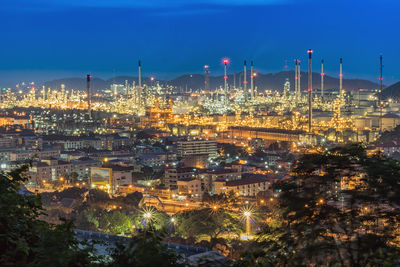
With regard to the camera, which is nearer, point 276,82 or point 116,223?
point 116,223

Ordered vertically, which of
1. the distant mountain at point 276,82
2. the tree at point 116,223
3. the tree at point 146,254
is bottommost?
the tree at point 116,223

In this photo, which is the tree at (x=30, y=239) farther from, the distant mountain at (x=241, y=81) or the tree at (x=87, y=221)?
the distant mountain at (x=241, y=81)

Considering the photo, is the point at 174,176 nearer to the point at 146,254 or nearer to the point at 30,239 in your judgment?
the point at 30,239

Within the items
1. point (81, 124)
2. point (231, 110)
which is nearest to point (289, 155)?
point (81, 124)

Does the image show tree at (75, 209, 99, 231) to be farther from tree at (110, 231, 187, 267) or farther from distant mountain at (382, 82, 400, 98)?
distant mountain at (382, 82, 400, 98)

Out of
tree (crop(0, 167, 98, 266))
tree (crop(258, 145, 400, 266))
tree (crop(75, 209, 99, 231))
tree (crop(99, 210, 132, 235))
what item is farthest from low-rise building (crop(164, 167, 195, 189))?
tree (crop(258, 145, 400, 266))

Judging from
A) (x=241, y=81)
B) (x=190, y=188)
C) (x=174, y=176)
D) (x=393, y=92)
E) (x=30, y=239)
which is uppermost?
(x=241, y=81)

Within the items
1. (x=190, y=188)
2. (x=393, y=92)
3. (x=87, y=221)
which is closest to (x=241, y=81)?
(x=393, y=92)

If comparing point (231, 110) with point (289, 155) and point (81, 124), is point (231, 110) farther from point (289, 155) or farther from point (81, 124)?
point (289, 155)

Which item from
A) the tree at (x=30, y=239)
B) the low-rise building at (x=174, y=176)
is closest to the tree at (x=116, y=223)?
the low-rise building at (x=174, y=176)
